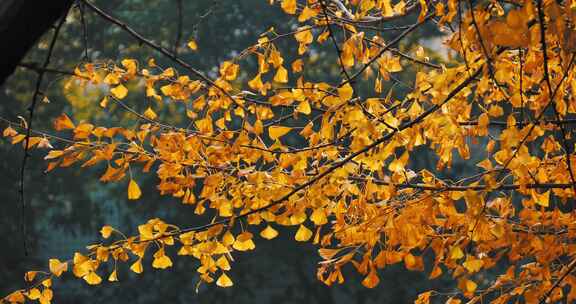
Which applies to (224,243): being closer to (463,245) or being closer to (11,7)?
(463,245)

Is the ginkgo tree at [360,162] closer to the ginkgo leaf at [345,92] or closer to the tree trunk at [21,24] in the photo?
the ginkgo leaf at [345,92]

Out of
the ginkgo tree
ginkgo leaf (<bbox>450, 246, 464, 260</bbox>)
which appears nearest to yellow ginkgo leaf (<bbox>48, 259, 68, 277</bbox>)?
the ginkgo tree

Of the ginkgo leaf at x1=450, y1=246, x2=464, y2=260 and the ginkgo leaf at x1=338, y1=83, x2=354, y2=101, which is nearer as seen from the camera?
the ginkgo leaf at x1=338, y1=83, x2=354, y2=101

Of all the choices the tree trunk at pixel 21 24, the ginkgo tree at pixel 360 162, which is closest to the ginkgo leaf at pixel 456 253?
the ginkgo tree at pixel 360 162

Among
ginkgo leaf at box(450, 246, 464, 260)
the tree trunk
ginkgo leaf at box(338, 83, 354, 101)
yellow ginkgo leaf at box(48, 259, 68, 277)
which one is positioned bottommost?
ginkgo leaf at box(450, 246, 464, 260)

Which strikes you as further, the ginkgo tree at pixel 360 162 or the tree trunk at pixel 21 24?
the ginkgo tree at pixel 360 162

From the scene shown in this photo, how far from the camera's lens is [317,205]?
217cm

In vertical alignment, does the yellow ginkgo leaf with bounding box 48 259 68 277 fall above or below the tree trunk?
below

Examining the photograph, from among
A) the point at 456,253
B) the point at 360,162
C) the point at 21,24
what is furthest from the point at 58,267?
the point at 21,24

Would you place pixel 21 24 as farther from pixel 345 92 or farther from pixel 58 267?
pixel 58 267

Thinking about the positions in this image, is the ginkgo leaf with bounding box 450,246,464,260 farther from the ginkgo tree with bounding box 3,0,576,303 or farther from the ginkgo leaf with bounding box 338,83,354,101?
the ginkgo leaf with bounding box 338,83,354,101

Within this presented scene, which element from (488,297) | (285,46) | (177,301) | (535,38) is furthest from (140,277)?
(535,38)

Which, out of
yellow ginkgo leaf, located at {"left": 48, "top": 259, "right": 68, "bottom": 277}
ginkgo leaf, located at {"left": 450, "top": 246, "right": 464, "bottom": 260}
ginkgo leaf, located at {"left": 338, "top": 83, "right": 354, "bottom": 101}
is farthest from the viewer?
yellow ginkgo leaf, located at {"left": 48, "top": 259, "right": 68, "bottom": 277}

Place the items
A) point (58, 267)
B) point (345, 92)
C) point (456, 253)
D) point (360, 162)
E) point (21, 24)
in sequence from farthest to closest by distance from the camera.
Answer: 1. point (360, 162)
2. point (58, 267)
3. point (456, 253)
4. point (345, 92)
5. point (21, 24)
